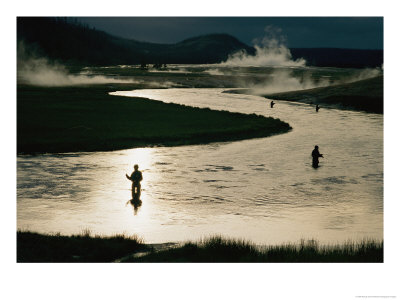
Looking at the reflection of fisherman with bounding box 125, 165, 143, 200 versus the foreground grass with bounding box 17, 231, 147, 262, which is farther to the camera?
the reflection of fisherman with bounding box 125, 165, 143, 200

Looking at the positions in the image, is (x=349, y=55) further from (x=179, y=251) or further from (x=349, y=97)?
(x=179, y=251)

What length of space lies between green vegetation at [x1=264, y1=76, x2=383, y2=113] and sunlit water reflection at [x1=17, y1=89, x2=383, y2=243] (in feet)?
144

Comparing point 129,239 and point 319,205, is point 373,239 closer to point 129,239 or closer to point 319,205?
point 319,205

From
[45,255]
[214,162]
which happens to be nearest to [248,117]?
[214,162]

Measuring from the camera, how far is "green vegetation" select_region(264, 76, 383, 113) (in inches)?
3255

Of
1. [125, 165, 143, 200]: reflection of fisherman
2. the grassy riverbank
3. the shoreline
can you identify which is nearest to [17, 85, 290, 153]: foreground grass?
[125, 165, 143, 200]: reflection of fisherman

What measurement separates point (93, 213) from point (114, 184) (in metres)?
5.91

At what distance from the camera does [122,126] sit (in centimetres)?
5194

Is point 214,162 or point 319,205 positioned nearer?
point 319,205

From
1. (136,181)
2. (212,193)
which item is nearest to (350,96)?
(212,193)

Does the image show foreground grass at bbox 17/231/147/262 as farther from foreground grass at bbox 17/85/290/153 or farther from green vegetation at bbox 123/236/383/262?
foreground grass at bbox 17/85/290/153

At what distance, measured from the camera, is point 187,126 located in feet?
172

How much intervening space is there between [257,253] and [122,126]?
127 ft
